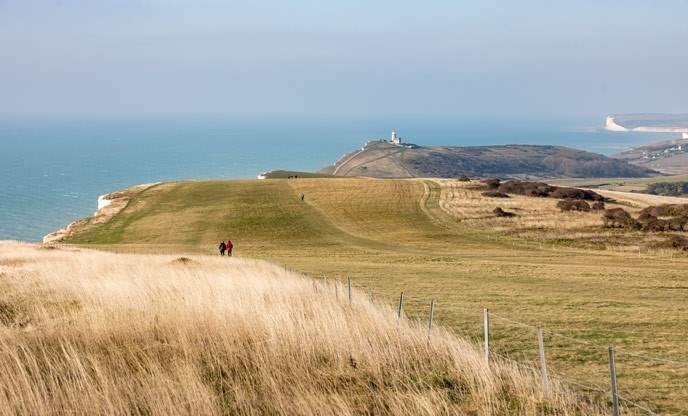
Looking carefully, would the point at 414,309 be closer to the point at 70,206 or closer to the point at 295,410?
the point at 295,410

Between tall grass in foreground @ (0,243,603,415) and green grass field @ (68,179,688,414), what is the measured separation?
283 cm

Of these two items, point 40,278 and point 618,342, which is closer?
point 618,342

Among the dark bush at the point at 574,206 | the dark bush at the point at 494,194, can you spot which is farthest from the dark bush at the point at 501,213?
the dark bush at the point at 494,194

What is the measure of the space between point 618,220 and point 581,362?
2035 inches

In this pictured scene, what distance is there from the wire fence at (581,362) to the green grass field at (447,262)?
46mm

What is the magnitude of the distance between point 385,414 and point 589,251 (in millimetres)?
46819

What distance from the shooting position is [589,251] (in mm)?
51719

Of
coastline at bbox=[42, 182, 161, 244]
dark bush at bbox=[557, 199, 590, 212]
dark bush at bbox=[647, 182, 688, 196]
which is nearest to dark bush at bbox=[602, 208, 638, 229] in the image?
dark bush at bbox=[557, 199, 590, 212]

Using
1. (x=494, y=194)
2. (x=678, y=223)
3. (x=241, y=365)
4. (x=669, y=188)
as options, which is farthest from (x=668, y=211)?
(x=669, y=188)

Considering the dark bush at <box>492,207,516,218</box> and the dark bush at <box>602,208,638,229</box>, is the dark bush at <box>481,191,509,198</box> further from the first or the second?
the dark bush at <box>602,208,638,229</box>

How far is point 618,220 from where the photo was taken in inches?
2443

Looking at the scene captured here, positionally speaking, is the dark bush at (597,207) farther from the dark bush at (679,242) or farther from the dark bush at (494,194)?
the dark bush at (679,242)

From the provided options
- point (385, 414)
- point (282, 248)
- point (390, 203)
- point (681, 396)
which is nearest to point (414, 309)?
point (681, 396)

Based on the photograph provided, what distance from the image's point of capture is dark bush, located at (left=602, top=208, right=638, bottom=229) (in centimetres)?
6059
